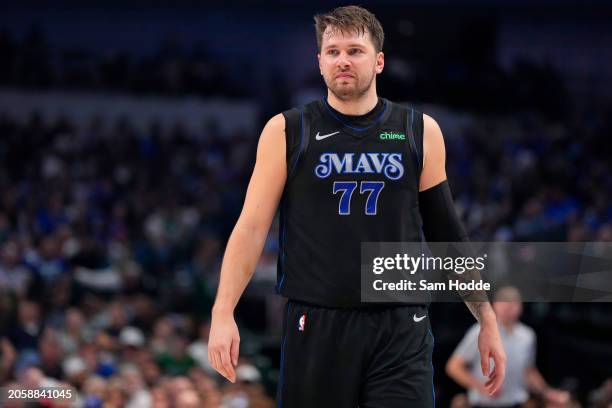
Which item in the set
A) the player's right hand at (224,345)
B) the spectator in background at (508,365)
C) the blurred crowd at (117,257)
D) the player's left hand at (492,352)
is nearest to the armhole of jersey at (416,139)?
the player's left hand at (492,352)

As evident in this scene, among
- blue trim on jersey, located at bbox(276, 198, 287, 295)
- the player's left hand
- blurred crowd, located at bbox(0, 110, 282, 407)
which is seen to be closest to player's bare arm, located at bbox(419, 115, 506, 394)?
the player's left hand

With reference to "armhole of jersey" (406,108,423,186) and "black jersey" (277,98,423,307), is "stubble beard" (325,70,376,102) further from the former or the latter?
"armhole of jersey" (406,108,423,186)

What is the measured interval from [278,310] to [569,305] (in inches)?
136

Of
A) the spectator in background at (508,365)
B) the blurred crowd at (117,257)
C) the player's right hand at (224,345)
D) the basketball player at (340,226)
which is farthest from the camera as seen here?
the blurred crowd at (117,257)

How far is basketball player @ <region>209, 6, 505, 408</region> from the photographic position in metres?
3.90

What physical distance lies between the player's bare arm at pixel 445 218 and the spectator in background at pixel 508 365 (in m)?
3.76

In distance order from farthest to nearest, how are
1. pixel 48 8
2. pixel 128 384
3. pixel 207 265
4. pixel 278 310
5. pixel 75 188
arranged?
pixel 48 8 < pixel 75 188 < pixel 207 265 < pixel 278 310 < pixel 128 384

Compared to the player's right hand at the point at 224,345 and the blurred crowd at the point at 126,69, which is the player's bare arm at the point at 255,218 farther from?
the blurred crowd at the point at 126,69

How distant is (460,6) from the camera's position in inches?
650

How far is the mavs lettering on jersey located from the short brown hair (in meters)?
0.44

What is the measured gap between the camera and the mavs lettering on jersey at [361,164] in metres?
3.98

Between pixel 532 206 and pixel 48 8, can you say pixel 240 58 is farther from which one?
pixel 532 206

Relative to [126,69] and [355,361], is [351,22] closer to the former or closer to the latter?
[355,361]

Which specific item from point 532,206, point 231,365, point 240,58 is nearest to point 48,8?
point 240,58
